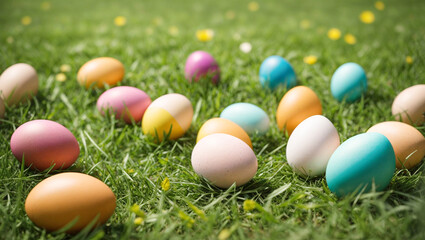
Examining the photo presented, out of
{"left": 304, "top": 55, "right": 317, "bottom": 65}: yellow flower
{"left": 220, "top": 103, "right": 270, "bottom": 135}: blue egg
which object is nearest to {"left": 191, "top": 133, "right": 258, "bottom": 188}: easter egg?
{"left": 220, "top": 103, "right": 270, "bottom": 135}: blue egg

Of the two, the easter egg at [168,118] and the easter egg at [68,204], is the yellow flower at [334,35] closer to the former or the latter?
the easter egg at [168,118]

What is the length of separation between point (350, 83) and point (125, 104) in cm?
148

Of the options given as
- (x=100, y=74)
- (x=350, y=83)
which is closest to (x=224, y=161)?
(x=350, y=83)

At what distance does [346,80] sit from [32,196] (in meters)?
1.91

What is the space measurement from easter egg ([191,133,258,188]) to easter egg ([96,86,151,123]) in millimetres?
690

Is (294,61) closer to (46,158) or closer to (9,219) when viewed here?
(46,158)

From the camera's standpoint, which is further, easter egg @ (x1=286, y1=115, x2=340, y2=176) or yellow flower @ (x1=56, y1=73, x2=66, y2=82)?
yellow flower @ (x1=56, y1=73, x2=66, y2=82)

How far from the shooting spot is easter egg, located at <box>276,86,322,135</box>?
1742mm

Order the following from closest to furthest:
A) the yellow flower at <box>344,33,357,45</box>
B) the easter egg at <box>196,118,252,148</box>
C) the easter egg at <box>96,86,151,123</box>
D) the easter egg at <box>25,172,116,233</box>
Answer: the easter egg at <box>25,172,116,233</box>, the easter egg at <box>196,118,252,148</box>, the easter egg at <box>96,86,151,123</box>, the yellow flower at <box>344,33,357,45</box>

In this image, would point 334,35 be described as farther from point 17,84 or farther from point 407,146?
point 17,84

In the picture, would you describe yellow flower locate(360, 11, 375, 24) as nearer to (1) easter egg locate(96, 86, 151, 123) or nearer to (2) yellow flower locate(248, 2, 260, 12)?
(2) yellow flower locate(248, 2, 260, 12)

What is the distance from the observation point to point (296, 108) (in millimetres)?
1742

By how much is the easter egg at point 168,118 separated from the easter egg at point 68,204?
59cm

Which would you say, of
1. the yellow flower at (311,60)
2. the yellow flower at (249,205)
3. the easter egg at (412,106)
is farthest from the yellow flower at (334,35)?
the yellow flower at (249,205)
